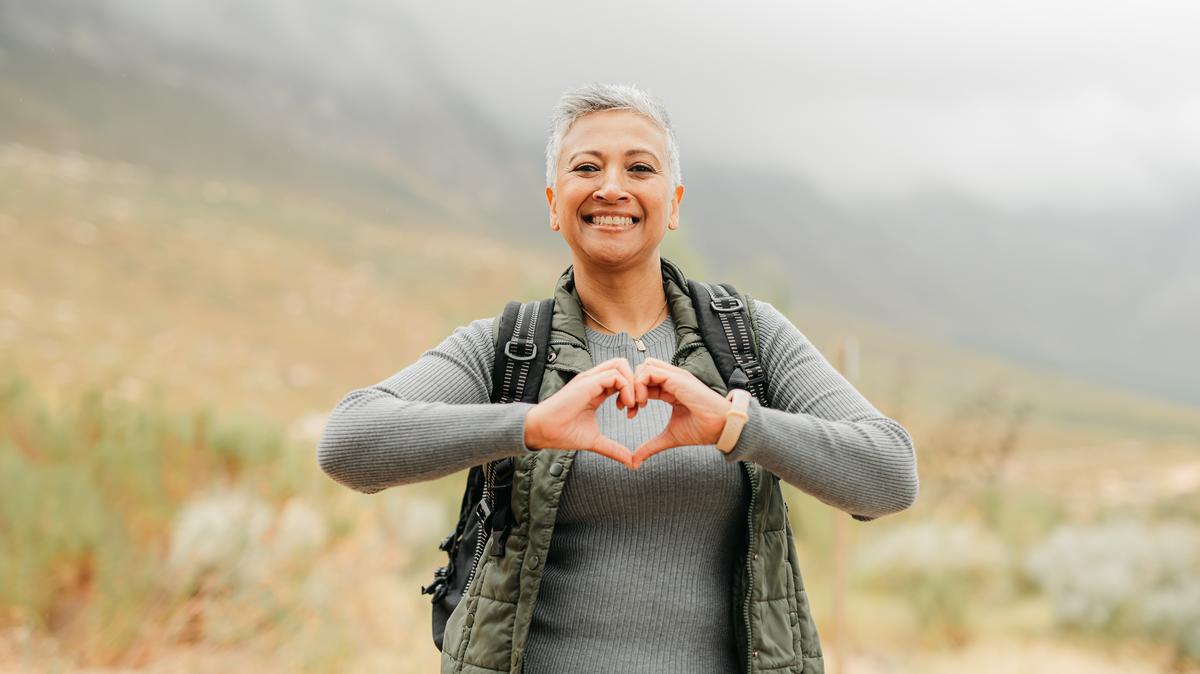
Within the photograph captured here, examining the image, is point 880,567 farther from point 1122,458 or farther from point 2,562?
point 1122,458

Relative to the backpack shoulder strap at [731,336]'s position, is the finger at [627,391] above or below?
below

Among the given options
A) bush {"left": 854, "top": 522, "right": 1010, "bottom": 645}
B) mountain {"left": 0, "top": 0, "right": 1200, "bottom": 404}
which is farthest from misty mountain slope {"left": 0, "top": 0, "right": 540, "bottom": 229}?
bush {"left": 854, "top": 522, "right": 1010, "bottom": 645}

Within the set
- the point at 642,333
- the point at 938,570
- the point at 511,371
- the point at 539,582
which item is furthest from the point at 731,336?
the point at 938,570

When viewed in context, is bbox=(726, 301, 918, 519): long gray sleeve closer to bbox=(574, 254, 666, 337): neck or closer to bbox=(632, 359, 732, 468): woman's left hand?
bbox=(632, 359, 732, 468): woman's left hand

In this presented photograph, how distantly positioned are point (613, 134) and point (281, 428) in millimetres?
7287

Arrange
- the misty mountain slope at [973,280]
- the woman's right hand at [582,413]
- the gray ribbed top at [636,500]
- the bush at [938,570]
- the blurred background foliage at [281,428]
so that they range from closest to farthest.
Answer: the woman's right hand at [582,413] < the gray ribbed top at [636,500] < the blurred background foliage at [281,428] < the bush at [938,570] < the misty mountain slope at [973,280]

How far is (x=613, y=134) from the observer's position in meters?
1.68

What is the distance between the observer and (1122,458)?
48938 mm

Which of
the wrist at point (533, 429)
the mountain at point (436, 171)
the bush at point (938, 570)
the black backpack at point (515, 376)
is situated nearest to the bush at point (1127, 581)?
the bush at point (938, 570)

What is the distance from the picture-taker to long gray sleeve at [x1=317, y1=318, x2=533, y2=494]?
140 cm

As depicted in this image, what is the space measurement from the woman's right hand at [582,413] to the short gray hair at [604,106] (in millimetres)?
556

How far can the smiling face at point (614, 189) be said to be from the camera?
166cm

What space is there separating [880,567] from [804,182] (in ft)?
613

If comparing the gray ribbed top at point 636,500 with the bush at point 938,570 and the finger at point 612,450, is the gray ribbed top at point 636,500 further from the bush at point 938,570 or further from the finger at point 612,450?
the bush at point 938,570
